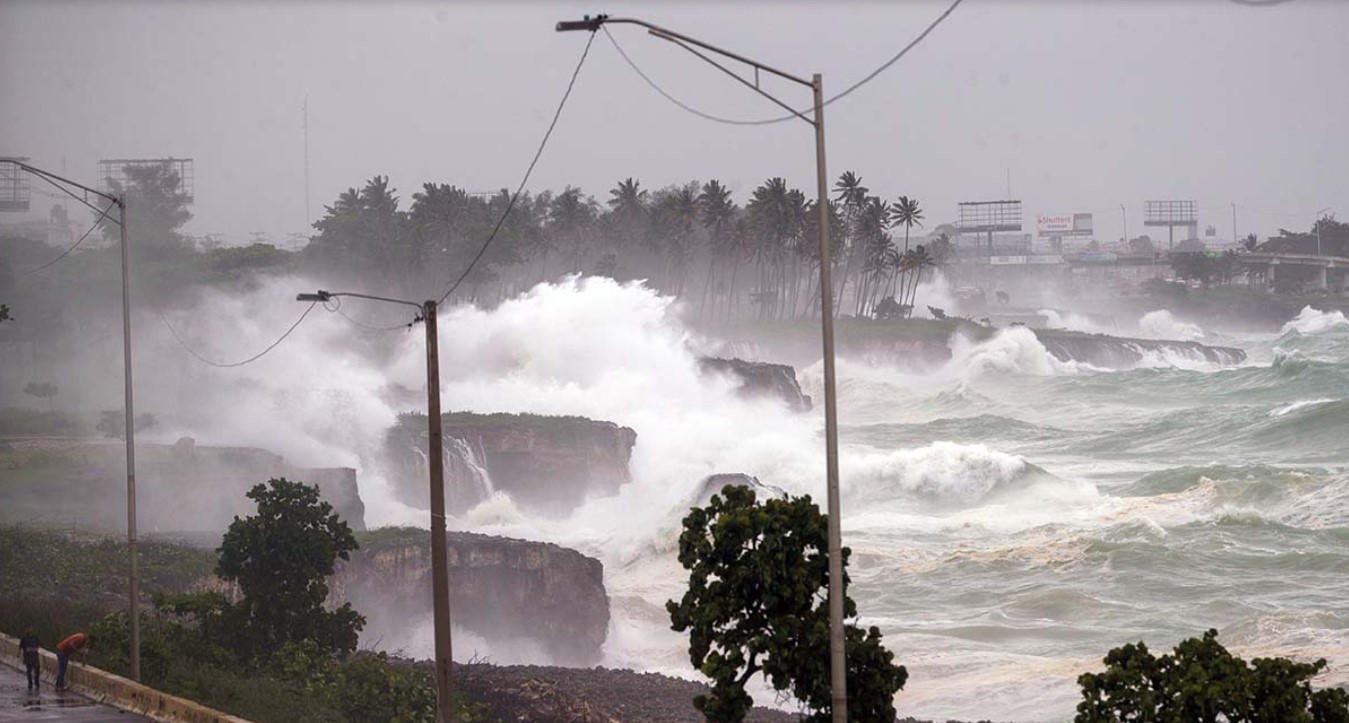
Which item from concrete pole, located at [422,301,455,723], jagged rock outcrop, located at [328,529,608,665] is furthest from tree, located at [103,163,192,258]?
concrete pole, located at [422,301,455,723]

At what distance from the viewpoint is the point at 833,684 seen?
13.6 m

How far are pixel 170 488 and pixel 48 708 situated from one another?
73.9 ft

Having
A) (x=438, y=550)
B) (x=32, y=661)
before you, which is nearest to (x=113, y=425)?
(x=32, y=661)

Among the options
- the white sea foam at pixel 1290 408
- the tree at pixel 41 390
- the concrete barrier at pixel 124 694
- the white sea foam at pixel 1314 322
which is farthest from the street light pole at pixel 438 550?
the white sea foam at pixel 1314 322

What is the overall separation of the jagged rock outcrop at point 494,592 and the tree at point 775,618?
63.6 feet

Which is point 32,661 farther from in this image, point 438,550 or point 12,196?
point 12,196

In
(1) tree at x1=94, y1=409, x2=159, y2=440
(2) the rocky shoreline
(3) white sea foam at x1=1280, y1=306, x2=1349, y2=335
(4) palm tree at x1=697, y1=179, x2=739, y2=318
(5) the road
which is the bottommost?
(2) the rocky shoreline

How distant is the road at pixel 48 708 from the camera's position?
2144cm

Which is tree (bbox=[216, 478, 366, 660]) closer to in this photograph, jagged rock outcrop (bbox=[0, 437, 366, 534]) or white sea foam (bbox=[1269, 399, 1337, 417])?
jagged rock outcrop (bbox=[0, 437, 366, 534])

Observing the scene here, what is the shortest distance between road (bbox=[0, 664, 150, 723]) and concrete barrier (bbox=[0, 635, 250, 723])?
0.19m

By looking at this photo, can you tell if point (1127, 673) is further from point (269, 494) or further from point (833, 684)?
point (269, 494)

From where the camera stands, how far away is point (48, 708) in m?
22.3

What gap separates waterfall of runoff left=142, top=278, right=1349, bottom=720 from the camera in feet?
111

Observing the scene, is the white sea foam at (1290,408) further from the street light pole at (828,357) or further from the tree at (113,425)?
the street light pole at (828,357)
